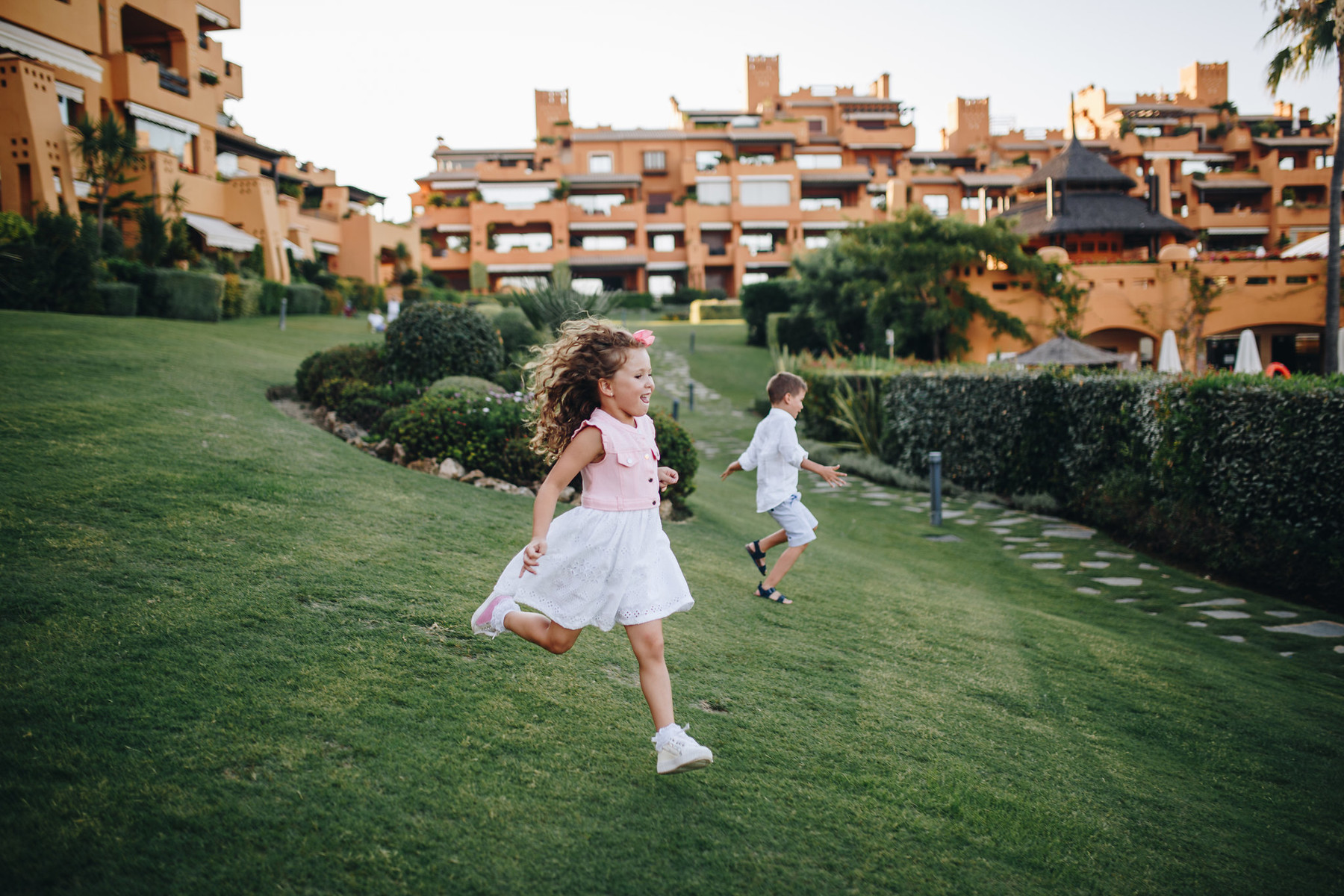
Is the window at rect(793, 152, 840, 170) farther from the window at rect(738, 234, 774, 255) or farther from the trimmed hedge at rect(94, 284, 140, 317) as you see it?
the trimmed hedge at rect(94, 284, 140, 317)

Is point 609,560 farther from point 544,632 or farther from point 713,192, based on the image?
point 713,192

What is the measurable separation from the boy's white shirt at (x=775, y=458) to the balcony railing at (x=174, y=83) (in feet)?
96.1

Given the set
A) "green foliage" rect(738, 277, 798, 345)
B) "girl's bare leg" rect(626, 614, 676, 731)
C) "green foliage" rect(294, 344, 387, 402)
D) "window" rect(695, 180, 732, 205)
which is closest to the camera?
"girl's bare leg" rect(626, 614, 676, 731)

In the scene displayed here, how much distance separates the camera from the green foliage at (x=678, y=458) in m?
8.30

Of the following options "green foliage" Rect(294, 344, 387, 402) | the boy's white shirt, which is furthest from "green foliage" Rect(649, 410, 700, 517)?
"green foliage" Rect(294, 344, 387, 402)

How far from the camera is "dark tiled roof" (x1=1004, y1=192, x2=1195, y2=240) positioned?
29.5 m

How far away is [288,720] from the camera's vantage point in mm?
2873

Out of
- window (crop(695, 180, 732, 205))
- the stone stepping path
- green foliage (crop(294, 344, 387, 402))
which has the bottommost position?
the stone stepping path

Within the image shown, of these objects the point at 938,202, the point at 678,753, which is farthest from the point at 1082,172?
the point at 678,753

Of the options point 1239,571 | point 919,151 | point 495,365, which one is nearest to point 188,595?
point 495,365

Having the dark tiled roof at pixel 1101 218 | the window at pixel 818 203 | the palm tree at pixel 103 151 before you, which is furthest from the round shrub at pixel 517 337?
the window at pixel 818 203

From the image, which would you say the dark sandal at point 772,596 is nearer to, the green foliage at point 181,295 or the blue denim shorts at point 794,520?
the blue denim shorts at point 794,520

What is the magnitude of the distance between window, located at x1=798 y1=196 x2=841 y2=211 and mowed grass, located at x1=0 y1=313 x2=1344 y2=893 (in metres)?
45.9

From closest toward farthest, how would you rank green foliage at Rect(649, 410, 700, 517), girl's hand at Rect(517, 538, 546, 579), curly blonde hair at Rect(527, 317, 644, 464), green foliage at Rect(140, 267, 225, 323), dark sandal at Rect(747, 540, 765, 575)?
girl's hand at Rect(517, 538, 546, 579) → curly blonde hair at Rect(527, 317, 644, 464) → dark sandal at Rect(747, 540, 765, 575) → green foliage at Rect(649, 410, 700, 517) → green foliage at Rect(140, 267, 225, 323)
